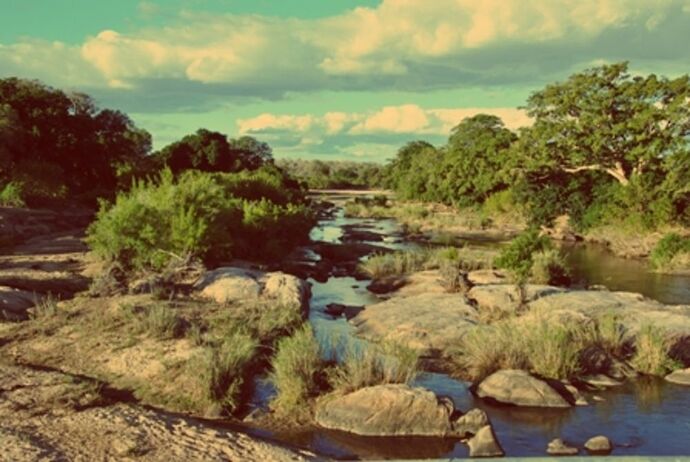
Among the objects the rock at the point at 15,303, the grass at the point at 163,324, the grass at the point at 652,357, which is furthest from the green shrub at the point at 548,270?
the rock at the point at 15,303

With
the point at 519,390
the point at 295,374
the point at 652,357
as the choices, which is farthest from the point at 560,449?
the point at 652,357

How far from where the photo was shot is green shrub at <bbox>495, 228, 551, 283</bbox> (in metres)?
28.0

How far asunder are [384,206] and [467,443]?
6716 centimetres

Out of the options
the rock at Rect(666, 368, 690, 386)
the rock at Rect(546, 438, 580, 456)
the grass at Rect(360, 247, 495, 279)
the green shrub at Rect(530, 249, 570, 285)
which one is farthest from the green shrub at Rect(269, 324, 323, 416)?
the green shrub at Rect(530, 249, 570, 285)

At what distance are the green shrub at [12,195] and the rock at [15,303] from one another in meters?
24.7

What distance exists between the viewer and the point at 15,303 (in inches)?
781

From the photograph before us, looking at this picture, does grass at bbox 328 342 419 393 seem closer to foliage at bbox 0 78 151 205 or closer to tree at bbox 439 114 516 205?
foliage at bbox 0 78 151 205

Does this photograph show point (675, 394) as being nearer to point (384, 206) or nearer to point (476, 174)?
point (476, 174)

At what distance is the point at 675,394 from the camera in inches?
597

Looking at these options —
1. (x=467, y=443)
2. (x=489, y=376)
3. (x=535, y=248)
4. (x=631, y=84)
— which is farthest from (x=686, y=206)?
(x=467, y=443)

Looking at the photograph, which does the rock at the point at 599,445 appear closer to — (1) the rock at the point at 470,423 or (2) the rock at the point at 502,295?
(1) the rock at the point at 470,423

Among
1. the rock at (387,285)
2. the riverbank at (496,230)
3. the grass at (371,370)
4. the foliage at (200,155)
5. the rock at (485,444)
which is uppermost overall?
the foliage at (200,155)

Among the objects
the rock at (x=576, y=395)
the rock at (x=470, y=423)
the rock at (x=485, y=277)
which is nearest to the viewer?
the rock at (x=470, y=423)

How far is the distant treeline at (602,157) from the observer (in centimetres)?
4641
